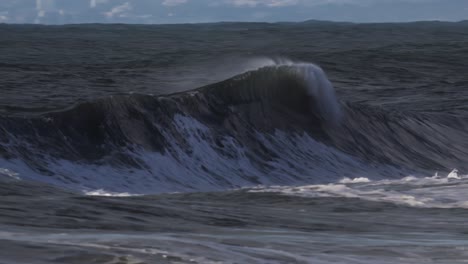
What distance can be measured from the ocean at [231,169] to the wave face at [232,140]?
37mm

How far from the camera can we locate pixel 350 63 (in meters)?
41.7

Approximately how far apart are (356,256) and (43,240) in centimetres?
212

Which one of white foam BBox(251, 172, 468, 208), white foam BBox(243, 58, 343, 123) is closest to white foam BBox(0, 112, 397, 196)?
white foam BBox(251, 172, 468, 208)

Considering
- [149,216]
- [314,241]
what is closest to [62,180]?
[149,216]

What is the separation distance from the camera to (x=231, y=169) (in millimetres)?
16734

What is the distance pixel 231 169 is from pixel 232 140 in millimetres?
1614

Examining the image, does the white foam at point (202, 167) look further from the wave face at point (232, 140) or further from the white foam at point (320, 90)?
the white foam at point (320, 90)

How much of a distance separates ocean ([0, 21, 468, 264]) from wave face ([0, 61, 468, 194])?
37mm

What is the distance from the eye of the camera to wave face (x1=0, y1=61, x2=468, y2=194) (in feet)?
48.8

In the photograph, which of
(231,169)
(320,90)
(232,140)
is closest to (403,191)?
(231,169)

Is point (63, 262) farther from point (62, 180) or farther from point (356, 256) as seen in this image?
point (62, 180)

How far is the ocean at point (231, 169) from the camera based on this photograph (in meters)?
8.03

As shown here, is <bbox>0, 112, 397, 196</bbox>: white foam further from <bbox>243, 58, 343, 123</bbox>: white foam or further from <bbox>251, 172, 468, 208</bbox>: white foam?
<bbox>243, 58, 343, 123</bbox>: white foam

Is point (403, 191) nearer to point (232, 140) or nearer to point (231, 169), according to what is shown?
point (231, 169)
